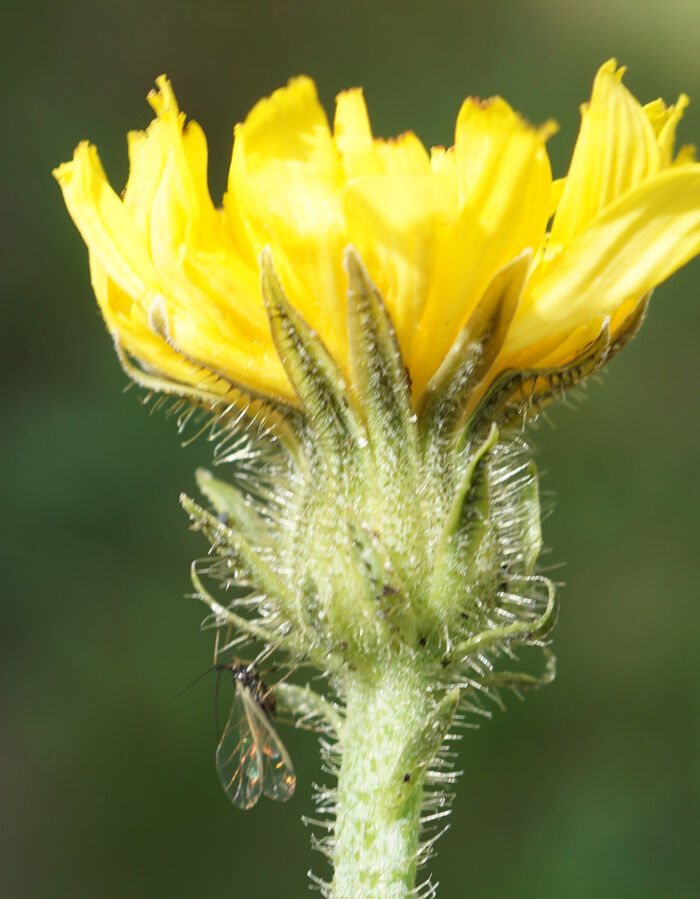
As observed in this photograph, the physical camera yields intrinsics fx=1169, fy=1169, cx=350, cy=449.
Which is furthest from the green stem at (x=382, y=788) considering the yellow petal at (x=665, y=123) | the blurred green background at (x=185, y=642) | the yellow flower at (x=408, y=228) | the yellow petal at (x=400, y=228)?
the blurred green background at (x=185, y=642)

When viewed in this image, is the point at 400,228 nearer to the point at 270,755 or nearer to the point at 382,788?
the point at 382,788

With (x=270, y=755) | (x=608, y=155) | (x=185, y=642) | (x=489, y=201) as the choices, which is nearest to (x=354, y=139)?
(x=489, y=201)

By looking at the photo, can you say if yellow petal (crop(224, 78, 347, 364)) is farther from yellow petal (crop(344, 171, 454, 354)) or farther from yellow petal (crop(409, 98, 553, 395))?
yellow petal (crop(409, 98, 553, 395))

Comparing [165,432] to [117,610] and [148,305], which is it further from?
[148,305]

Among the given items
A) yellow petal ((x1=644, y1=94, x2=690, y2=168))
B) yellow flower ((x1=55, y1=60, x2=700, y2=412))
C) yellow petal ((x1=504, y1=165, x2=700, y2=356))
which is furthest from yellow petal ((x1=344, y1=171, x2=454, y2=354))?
yellow petal ((x1=644, y1=94, x2=690, y2=168))

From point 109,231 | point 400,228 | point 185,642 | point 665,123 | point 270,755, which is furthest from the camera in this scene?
point 185,642

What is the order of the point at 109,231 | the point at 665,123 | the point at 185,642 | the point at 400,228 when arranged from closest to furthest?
1. the point at 400,228
2. the point at 665,123
3. the point at 109,231
4. the point at 185,642
